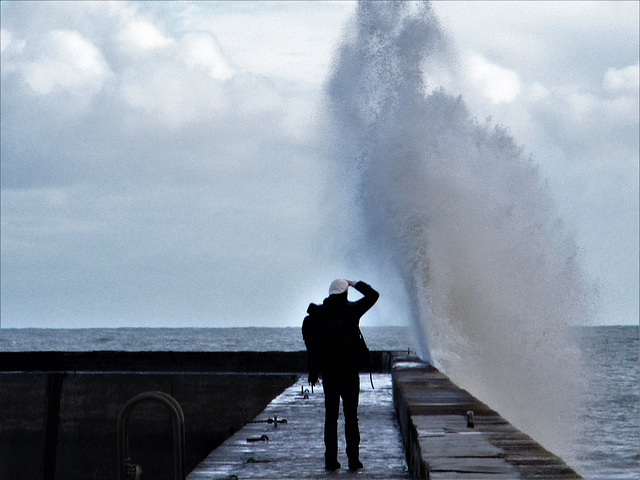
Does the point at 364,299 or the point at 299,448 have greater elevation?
the point at 364,299

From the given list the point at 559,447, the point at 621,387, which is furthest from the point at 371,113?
the point at 621,387

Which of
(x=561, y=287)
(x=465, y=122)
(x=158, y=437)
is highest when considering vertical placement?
(x=465, y=122)

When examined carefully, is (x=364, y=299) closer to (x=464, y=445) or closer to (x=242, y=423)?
(x=464, y=445)

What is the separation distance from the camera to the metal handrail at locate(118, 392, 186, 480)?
5250 mm

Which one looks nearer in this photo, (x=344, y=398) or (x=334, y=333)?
(x=334, y=333)

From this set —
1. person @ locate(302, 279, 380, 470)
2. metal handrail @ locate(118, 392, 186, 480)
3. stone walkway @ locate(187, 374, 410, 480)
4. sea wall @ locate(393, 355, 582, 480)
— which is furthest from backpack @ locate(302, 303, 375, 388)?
metal handrail @ locate(118, 392, 186, 480)

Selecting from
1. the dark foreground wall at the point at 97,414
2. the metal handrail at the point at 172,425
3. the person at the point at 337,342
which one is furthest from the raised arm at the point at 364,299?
the dark foreground wall at the point at 97,414

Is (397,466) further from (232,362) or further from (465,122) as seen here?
(465,122)

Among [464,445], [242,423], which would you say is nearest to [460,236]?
[242,423]

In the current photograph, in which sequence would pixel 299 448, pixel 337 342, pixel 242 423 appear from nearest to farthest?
pixel 337 342 → pixel 299 448 → pixel 242 423

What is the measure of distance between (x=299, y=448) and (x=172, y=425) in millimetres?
3680

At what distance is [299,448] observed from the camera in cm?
877

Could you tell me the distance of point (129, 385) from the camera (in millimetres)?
A: 14750

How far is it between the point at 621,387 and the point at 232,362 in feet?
94.5
